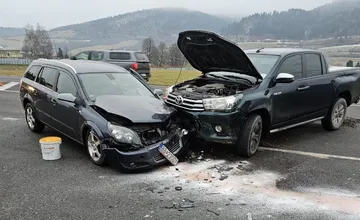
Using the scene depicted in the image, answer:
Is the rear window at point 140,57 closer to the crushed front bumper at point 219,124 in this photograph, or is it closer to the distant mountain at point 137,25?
the crushed front bumper at point 219,124

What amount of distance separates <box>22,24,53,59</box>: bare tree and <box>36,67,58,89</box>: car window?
68321 mm

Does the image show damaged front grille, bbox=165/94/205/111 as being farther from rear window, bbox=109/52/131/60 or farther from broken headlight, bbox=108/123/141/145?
rear window, bbox=109/52/131/60

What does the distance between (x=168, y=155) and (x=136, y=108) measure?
0.88 meters

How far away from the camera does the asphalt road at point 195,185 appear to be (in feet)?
12.4

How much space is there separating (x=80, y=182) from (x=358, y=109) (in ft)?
30.2

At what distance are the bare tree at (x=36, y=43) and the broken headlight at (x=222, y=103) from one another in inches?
2792

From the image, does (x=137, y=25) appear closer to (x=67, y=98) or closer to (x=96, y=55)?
(x=96, y=55)

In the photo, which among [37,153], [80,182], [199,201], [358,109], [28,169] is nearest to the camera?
[199,201]

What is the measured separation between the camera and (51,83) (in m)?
6.38

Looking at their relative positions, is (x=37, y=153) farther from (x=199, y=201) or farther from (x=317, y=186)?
(x=317, y=186)


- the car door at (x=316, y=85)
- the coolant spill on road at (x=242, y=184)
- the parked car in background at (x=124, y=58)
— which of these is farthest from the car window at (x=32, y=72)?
the parked car in background at (x=124, y=58)

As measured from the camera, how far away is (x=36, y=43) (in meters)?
78.9

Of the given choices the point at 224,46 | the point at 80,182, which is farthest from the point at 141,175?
the point at 224,46

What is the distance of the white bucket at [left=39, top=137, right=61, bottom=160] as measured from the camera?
529cm
